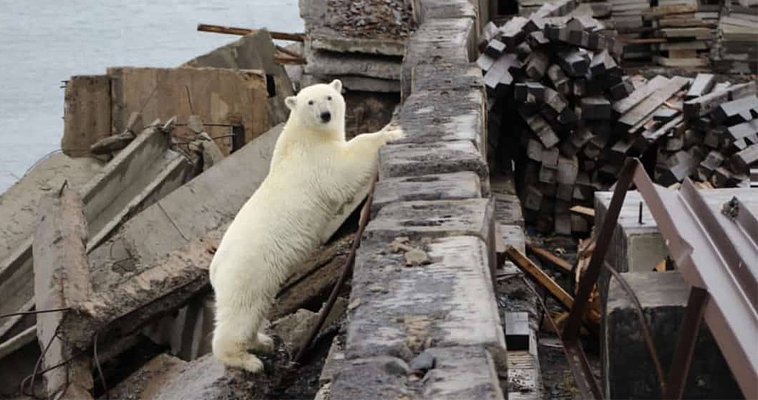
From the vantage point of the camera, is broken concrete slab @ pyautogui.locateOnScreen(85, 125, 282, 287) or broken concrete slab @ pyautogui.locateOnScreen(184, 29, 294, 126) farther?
broken concrete slab @ pyautogui.locateOnScreen(184, 29, 294, 126)

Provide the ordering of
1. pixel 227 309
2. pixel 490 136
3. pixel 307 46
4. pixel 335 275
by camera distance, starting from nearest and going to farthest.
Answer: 1. pixel 227 309
2. pixel 335 275
3. pixel 490 136
4. pixel 307 46

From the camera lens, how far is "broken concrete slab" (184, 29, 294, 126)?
12.7 metres

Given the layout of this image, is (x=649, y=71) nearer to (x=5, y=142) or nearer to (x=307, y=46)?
(x=307, y=46)

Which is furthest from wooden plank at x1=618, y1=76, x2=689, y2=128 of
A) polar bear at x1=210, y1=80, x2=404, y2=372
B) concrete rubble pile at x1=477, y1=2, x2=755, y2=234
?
polar bear at x1=210, y1=80, x2=404, y2=372

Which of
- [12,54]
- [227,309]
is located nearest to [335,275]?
[227,309]

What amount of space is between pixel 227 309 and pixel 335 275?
1524 mm

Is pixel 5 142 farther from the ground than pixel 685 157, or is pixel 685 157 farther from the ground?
pixel 685 157

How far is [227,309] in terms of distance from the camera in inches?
224

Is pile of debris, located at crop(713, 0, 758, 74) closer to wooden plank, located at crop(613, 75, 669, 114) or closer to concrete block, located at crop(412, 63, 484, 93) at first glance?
wooden plank, located at crop(613, 75, 669, 114)

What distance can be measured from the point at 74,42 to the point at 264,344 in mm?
15664

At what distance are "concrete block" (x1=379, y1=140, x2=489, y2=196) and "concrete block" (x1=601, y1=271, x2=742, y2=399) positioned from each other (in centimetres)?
100

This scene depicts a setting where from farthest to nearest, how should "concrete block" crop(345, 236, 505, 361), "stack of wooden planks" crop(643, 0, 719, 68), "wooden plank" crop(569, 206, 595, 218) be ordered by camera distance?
"stack of wooden planks" crop(643, 0, 719, 68), "wooden plank" crop(569, 206, 595, 218), "concrete block" crop(345, 236, 505, 361)

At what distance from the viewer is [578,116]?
9.29 metres

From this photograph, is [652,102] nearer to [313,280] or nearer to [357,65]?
[357,65]
